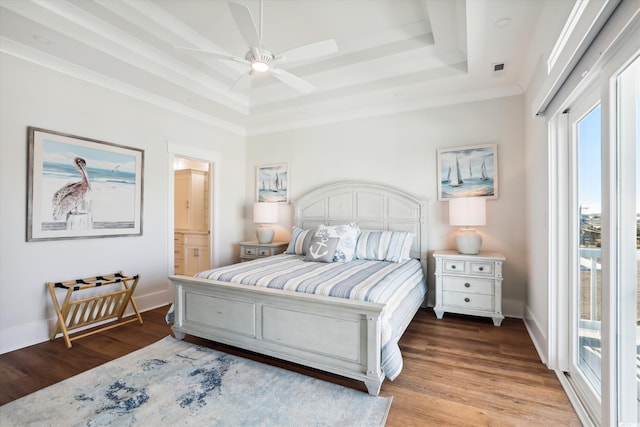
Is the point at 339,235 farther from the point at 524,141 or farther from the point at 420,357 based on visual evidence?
the point at 524,141

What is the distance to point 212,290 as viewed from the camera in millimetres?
2518

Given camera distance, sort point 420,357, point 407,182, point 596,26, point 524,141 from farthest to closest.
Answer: point 407,182 → point 524,141 → point 420,357 → point 596,26

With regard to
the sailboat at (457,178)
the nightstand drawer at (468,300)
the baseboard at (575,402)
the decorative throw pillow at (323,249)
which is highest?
the sailboat at (457,178)

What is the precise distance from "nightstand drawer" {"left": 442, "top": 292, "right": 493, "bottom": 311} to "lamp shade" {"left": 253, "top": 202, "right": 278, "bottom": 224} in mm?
2535

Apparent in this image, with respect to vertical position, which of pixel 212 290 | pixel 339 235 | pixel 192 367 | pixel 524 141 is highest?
pixel 524 141

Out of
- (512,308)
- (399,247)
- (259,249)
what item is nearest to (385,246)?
(399,247)

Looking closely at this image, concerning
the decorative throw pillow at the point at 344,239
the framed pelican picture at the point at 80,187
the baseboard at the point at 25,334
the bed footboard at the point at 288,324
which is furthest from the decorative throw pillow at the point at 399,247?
the baseboard at the point at 25,334

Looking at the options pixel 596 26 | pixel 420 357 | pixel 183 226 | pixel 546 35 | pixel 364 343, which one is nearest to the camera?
pixel 596 26

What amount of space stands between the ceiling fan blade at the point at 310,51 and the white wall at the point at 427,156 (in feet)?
6.21

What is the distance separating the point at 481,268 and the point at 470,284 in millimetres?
203

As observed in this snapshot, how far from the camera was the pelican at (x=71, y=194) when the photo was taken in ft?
9.26

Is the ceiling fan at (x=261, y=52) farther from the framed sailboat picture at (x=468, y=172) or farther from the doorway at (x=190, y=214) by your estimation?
the doorway at (x=190, y=214)

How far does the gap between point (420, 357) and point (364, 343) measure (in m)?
0.76

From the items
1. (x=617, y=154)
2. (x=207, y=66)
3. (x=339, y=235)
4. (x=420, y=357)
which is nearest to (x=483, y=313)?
(x=420, y=357)
